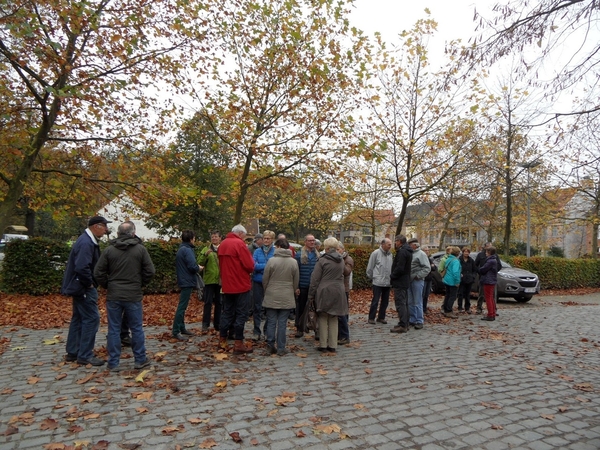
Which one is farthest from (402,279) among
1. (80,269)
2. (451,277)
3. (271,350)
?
(80,269)

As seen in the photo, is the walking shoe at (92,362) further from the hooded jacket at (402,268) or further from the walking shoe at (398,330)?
the hooded jacket at (402,268)

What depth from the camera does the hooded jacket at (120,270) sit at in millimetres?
5543

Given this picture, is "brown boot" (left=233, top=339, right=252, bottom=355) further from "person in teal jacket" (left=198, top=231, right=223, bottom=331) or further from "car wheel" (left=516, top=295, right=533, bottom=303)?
"car wheel" (left=516, top=295, right=533, bottom=303)

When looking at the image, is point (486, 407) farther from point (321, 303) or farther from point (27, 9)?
point (27, 9)

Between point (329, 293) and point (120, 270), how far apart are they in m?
3.11

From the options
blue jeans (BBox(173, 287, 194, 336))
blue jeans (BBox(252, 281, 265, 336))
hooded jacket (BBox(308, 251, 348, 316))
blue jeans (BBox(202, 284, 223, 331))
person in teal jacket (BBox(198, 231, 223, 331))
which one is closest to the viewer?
hooded jacket (BBox(308, 251, 348, 316))

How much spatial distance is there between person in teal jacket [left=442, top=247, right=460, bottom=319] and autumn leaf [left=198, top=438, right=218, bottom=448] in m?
8.45

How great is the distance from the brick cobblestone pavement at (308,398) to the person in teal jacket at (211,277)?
892mm

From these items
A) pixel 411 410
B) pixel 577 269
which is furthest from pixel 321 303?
pixel 577 269

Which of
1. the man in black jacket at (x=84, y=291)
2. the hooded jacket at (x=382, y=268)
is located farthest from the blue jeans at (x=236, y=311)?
the hooded jacket at (x=382, y=268)

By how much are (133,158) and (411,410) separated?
1055cm

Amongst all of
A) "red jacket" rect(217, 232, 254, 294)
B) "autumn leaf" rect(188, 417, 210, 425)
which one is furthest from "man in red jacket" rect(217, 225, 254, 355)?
"autumn leaf" rect(188, 417, 210, 425)

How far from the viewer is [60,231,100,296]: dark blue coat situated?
18.1 ft

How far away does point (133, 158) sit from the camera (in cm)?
1212
